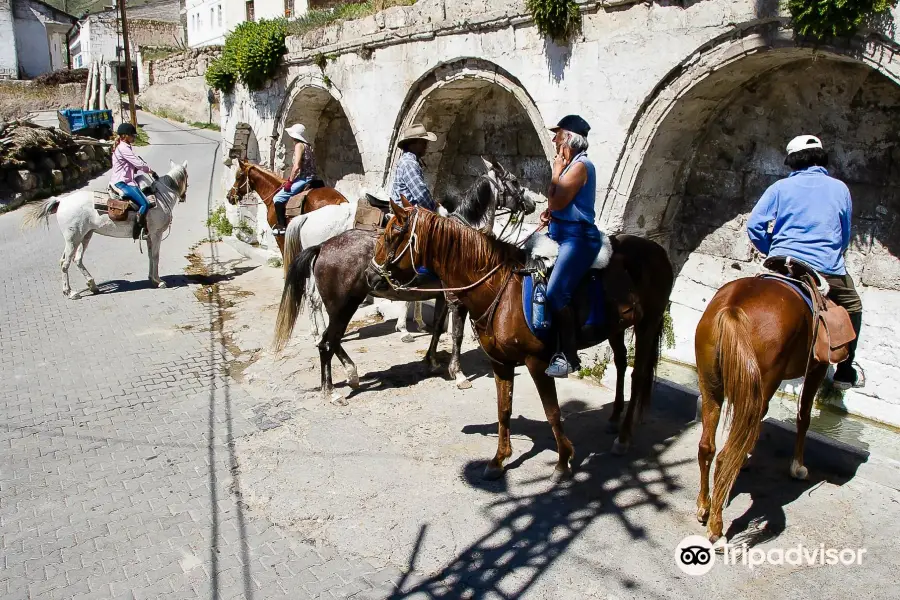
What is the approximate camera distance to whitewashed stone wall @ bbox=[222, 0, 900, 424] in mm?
5504

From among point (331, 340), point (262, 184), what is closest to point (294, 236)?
point (331, 340)

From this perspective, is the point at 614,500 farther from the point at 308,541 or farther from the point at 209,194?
the point at 209,194

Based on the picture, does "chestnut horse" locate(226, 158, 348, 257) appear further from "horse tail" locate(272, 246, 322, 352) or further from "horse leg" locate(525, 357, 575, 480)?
"horse leg" locate(525, 357, 575, 480)

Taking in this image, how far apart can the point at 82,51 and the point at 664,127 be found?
160ft

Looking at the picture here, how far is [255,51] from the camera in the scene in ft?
36.9

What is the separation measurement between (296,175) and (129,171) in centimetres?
312

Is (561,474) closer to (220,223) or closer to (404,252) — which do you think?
(404,252)

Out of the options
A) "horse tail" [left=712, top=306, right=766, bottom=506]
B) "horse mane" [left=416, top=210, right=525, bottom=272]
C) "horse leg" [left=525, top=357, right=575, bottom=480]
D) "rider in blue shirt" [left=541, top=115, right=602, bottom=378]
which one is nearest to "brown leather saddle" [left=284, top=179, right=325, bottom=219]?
"horse mane" [left=416, top=210, right=525, bottom=272]

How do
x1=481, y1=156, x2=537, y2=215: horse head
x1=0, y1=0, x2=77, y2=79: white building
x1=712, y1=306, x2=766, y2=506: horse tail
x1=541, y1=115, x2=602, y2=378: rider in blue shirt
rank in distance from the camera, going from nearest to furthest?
x1=712, y1=306, x2=766, y2=506: horse tail → x1=541, y1=115, x2=602, y2=378: rider in blue shirt → x1=481, y1=156, x2=537, y2=215: horse head → x1=0, y1=0, x2=77, y2=79: white building

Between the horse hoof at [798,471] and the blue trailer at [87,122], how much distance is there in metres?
29.3

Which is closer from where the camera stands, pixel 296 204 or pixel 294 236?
pixel 294 236

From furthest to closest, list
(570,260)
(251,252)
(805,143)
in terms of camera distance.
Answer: (251,252)
(570,260)
(805,143)

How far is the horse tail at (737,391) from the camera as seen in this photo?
3537mm

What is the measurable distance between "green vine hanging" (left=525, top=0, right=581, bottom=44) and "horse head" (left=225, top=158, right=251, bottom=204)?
510cm
